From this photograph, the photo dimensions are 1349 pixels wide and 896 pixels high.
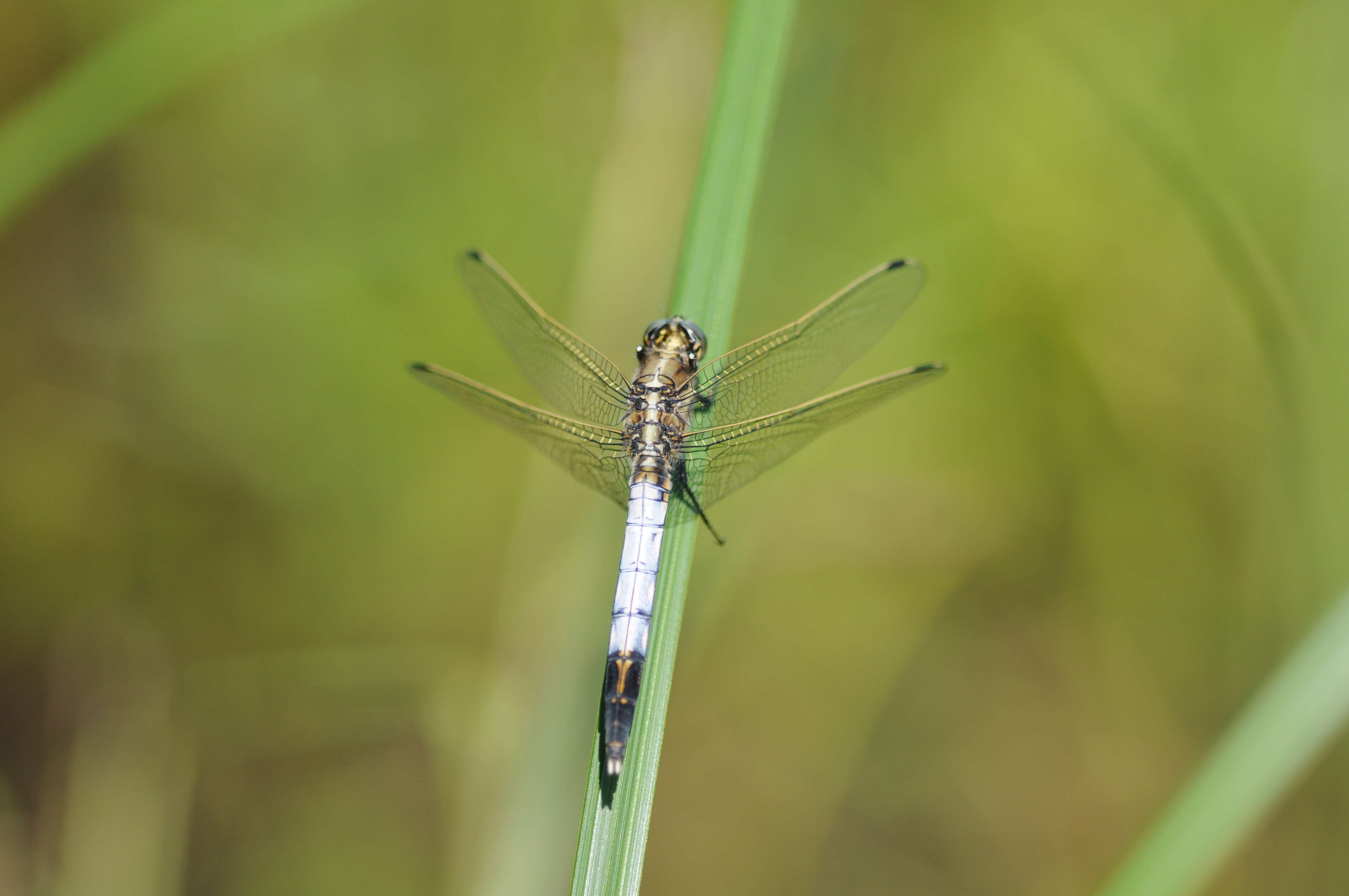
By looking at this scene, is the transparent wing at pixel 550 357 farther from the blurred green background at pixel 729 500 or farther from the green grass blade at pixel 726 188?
the green grass blade at pixel 726 188

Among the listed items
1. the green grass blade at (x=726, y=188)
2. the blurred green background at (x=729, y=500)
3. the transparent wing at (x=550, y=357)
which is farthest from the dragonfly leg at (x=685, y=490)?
the blurred green background at (x=729, y=500)

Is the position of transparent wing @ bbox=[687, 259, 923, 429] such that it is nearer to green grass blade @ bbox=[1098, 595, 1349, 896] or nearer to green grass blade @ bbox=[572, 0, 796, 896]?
green grass blade @ bbox=[572, 0, 796, 896]

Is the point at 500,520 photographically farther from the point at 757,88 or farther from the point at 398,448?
the point at 757,88

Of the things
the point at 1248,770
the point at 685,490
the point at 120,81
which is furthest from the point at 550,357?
the point at 1248,770

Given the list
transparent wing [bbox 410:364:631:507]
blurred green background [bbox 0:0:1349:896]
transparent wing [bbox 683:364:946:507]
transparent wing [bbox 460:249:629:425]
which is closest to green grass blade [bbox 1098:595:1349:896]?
transparent wing [bbox 683:364:946:507]

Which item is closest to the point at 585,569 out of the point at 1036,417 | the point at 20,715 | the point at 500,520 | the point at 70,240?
the point at 500,520

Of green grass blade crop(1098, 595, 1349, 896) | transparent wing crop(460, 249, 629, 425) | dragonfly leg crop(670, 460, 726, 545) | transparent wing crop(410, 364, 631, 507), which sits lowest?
green grass blade crop(1098, 595, 1349, 896)
